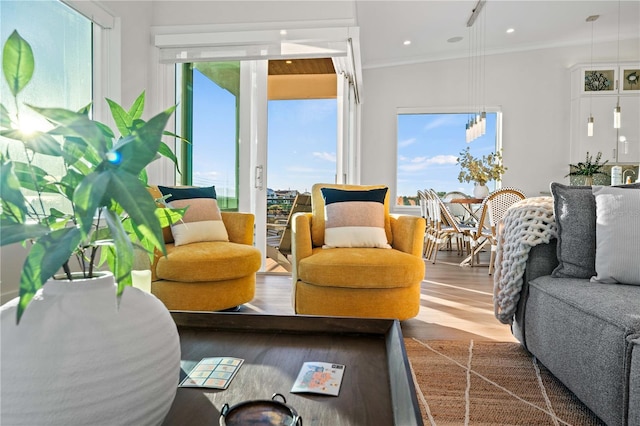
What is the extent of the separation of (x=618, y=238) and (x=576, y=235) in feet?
0.54

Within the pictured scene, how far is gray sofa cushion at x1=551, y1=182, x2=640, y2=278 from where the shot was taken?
186cm

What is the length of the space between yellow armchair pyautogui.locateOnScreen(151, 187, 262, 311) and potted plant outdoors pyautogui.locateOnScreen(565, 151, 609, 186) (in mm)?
6076

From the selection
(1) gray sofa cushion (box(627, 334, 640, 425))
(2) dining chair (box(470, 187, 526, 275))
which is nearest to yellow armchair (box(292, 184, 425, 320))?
(1) gray sofa cushion (box(627, 334, 640, 425))

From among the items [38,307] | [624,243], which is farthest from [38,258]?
[624,243]

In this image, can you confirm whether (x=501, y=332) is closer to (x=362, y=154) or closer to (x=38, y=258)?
(x=38, y=258)

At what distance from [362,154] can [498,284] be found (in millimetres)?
5428

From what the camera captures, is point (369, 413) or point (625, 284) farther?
point (625, 284)

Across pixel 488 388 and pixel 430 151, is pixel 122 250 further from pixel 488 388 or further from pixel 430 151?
pixel 430 151

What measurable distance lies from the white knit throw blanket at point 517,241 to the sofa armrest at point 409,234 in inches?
25.0

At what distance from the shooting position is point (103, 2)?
10.6ft

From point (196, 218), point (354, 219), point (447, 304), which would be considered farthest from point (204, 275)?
point (447, 304)

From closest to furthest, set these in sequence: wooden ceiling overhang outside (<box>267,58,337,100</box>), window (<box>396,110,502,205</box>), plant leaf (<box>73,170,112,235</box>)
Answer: plant leaf (<box>73,170,112,235</box>)
wooden ceiling overhang outside (<box>267,58,337,100</box>)
window (<box>396,110,502,205</box>)

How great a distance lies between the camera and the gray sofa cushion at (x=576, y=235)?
1860 mm

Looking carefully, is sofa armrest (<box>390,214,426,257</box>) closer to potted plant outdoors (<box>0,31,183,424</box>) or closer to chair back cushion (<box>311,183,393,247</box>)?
chair back cushion (<box>311,183,393,247</box>)
